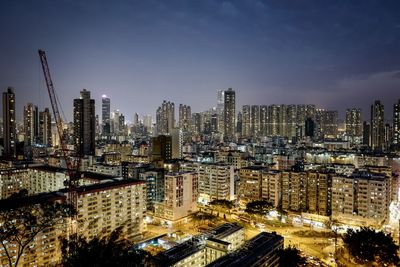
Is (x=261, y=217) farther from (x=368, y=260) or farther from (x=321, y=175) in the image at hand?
(x=368, y=260)

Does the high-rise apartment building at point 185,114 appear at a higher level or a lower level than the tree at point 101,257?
higher

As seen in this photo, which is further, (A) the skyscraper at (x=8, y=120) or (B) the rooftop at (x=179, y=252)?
(A) the skyscraper at (x=8, y=120)

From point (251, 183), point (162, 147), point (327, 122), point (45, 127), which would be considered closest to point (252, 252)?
point (251, 183)

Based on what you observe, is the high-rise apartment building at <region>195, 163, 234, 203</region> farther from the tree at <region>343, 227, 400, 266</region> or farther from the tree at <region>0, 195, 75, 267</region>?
the tree at <region>0, 195, 75, 267</region>

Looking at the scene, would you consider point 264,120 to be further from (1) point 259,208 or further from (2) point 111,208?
(2) point 111,208

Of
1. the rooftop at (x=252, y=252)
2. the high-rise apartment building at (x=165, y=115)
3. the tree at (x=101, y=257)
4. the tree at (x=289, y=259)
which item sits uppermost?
the high-rise apartment building at (x=165, y=115)

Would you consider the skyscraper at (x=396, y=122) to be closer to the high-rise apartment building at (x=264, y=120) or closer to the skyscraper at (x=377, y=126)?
the skyscraper at (x=377, y=126)

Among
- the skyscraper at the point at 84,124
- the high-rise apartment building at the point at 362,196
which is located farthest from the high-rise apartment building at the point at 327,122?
the high-rise apartment building at the point at 362,196
